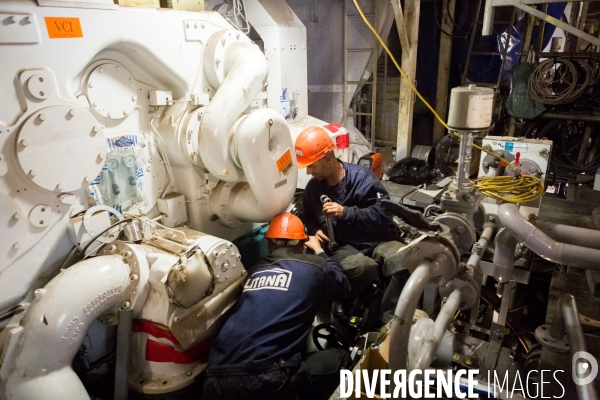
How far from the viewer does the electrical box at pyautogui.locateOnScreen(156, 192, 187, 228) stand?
115 inches

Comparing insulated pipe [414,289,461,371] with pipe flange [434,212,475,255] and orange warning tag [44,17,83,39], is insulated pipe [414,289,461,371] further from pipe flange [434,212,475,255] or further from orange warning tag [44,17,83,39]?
orange warning tag [44,17,83,39]

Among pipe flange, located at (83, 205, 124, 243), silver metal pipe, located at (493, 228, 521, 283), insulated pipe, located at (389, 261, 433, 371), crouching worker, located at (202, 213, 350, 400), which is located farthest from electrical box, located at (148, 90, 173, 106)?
silver metal pipe, located at (493, 228, 521, 283)

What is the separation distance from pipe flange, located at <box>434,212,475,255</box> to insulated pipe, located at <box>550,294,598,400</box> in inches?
17.5

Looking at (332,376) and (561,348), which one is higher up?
(561,348)

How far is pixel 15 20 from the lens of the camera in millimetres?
1940

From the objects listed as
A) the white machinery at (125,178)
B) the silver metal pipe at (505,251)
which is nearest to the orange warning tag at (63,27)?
the white machinery at (125,178)

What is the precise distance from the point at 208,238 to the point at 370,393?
52.9 inches

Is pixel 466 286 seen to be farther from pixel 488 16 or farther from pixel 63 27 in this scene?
pixel 63 27

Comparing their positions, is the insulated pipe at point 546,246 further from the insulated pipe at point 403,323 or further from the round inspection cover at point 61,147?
the round inspection cover at point 61,147

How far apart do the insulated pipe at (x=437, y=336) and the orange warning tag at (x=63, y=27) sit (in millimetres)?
2284

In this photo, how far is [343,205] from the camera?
3.34 meters

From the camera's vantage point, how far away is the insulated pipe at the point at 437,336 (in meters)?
1.39

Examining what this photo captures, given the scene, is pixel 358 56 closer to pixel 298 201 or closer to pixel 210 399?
pixel 298 201

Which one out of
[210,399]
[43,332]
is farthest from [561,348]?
[43,332]
